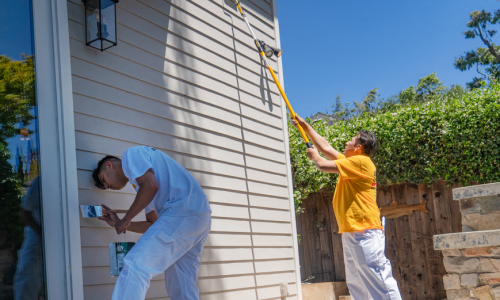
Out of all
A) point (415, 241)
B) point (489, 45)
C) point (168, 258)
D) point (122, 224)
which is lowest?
point (415, 241)

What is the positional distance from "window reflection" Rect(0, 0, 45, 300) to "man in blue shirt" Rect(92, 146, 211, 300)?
1.17 ft

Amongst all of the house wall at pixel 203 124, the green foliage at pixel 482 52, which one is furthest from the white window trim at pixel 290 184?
the green foliage at pixel 482 52

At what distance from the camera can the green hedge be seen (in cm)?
500

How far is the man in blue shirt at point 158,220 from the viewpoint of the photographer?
6.53 feet

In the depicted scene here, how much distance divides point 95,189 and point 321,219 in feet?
15.4

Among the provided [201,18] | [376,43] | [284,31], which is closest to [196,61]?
[201,18]

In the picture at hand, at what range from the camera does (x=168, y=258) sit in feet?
7.02

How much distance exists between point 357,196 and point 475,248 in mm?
1554

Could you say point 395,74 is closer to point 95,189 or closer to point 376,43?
point 376,43

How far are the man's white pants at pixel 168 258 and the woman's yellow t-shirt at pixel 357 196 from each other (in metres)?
1.24

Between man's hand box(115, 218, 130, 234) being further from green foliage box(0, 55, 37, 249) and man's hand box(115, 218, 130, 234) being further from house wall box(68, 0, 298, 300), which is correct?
green foliage box(0, 55, 37, 249)

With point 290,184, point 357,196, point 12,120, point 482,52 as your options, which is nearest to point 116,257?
point 12,120

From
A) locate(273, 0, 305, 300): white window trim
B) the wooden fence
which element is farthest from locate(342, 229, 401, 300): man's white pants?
the wooden fence

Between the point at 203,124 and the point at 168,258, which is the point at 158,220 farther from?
the point at 203,124
